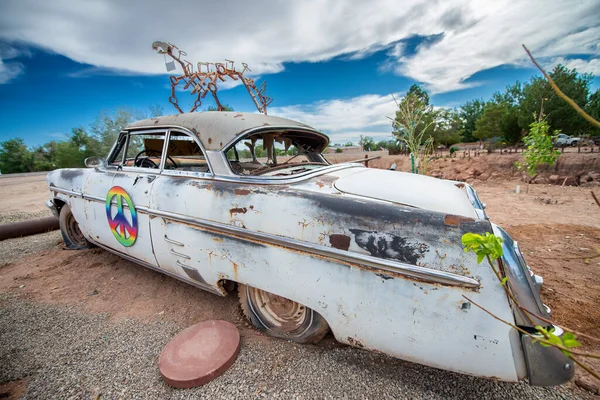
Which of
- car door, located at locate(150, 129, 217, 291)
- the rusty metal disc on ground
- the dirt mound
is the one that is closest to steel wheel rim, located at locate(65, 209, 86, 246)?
car door, located at locate(150, 129, 217, 291)

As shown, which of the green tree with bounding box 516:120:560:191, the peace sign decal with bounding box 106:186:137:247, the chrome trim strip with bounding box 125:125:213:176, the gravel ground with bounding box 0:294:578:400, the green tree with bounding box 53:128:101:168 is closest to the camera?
the gravel ground with bounding box 0:294:578:400

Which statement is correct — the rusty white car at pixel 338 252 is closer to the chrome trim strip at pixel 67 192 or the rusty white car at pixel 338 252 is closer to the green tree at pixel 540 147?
the chrome trim strip at pixel 67 192

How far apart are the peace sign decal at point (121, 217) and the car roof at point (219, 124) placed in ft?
2.70

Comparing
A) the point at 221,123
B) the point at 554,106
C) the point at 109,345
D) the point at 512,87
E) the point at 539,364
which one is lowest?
the point at 109,345

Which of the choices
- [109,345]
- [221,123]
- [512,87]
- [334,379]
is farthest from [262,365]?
[512,87]

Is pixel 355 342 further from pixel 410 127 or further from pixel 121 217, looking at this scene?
pixel 410 127

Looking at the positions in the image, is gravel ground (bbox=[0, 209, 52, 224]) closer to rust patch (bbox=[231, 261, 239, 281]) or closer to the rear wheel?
the rear wheel

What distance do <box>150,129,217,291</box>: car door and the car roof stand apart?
0.50 feet

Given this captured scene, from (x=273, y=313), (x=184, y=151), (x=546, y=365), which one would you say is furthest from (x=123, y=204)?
(x=546, y=365)

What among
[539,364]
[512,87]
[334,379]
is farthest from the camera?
[512,87]

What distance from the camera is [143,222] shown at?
238 centimetres

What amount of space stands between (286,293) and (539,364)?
51.5 inches

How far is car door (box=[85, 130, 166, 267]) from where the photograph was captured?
240 cm

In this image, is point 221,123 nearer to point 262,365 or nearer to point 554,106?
point 262,365
